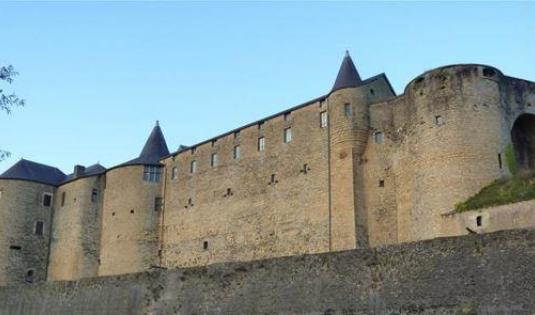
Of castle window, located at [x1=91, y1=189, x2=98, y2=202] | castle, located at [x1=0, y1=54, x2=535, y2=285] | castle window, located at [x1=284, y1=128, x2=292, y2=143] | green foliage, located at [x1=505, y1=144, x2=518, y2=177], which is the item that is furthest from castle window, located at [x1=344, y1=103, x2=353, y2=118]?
castle window, located at [x1=91, y1=189, x2=98, y2=202]

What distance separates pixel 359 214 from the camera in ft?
98.8

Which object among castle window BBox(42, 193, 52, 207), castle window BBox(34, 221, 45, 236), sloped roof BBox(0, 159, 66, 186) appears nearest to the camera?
castle window BBox(34, 221, 45, 236)

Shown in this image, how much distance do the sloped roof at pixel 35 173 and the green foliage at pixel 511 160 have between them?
30.3 metres

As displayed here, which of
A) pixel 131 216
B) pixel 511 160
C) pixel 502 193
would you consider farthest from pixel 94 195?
pixel 502 193

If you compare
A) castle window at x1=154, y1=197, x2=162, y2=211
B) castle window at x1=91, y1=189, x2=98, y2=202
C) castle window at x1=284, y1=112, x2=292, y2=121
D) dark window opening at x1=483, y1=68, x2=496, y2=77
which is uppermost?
castle window at x1=284, y1=112, x2=292, y2=121

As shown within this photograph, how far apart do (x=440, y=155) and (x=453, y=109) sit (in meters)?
2.01

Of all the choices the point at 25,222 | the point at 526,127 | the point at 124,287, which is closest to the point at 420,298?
the point at 124,287

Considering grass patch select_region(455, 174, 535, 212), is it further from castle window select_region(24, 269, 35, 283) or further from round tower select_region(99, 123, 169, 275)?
castle window select_region(24, 269, 35, 283)

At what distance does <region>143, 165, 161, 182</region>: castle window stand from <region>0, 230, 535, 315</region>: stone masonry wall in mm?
19611

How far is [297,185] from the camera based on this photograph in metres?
33.7

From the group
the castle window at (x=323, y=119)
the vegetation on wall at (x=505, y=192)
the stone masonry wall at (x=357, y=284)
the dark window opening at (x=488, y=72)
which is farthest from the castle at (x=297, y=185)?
the stone masonry wall at (x=357, y=284)

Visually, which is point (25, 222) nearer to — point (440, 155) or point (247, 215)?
point (247, 215)

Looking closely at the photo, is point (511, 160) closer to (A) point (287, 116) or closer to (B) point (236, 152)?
(A) point (287, 116)

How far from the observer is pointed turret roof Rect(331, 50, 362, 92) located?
32787 millimetres
